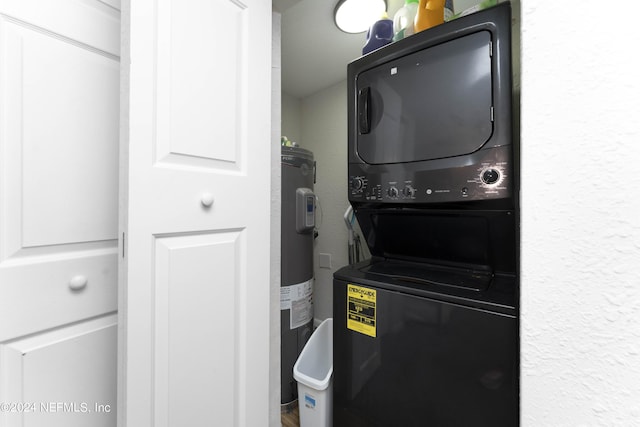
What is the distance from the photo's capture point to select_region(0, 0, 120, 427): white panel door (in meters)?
0.67

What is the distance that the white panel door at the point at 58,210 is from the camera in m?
0.67

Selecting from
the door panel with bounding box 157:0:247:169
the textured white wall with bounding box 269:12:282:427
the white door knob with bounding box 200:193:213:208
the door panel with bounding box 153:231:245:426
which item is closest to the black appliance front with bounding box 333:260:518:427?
the textured white wall with bounding box 269:12:282:427

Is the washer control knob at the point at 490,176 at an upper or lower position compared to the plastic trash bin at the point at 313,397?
upper

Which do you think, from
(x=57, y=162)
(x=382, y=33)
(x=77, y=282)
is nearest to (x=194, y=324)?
(x=77, y=282)

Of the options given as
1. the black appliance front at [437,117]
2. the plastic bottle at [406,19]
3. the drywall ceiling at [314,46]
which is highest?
the drywall ceiling at [314,46]

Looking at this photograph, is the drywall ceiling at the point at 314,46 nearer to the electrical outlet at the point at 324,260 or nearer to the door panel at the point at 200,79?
the door panel at the point at 200,79

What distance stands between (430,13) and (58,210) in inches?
61.1

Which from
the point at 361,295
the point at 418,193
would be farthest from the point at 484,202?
the point at 361,295

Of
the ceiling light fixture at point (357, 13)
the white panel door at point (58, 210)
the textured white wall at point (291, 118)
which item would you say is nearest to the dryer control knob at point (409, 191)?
the white panel door at point (58, 210)

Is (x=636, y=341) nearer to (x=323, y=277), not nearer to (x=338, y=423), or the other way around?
(x=338, y=423)

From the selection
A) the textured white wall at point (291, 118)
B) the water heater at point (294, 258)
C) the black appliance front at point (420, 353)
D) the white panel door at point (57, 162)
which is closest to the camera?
the white panel door at point (57, 162)

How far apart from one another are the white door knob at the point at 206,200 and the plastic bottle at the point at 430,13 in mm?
1167

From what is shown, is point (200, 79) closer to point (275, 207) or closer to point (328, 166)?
point (275, 207)

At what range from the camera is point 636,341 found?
0.39m
